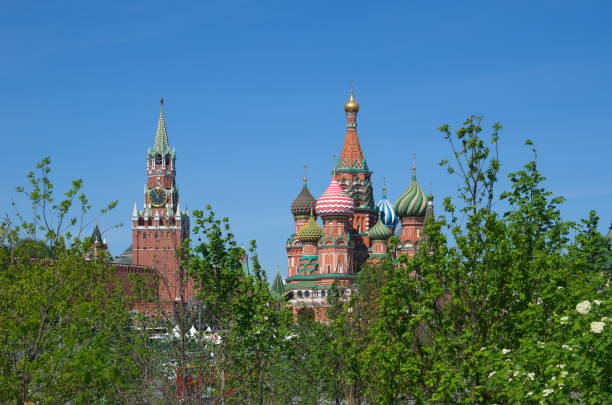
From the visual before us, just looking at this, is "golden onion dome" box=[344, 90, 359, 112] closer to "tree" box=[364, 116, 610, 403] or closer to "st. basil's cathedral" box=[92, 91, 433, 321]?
"st. basil's cathedral" box=[92, 91, 433, 321]

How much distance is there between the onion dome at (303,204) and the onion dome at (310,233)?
264 inches

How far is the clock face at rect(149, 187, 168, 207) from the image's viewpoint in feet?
392

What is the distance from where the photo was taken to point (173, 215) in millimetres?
114500

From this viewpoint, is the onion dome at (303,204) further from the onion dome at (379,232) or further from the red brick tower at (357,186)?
the onion dome at (379,232)

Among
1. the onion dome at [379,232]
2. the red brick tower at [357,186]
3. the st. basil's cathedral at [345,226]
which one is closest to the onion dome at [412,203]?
the st. basil's cathedral at [345,226]

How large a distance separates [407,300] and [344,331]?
11.9 m

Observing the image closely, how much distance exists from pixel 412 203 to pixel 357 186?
6.01m

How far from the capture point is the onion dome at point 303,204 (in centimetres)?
8950

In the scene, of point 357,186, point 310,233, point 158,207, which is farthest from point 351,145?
point 158,207

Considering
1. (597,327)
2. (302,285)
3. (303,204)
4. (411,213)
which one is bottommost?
(597,327)

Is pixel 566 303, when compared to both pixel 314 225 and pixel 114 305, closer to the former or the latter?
pixel 114 305

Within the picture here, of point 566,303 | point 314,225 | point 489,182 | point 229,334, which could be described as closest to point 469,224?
point 489,182

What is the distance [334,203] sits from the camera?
80.4 m

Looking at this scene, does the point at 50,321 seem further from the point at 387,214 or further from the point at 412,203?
the point at 387,214
